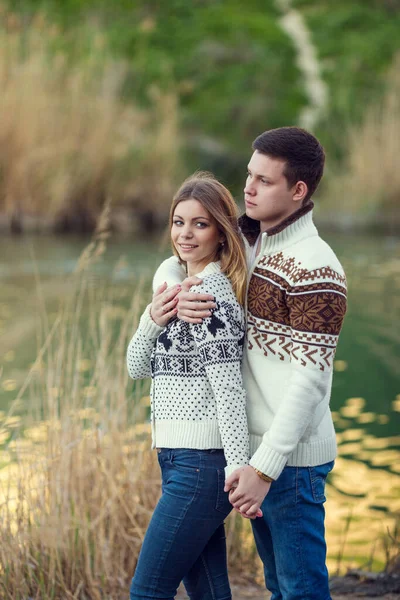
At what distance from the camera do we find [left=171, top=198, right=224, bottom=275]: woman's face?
202cm

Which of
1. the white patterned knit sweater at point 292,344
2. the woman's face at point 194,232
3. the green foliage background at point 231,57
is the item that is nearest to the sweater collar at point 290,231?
the white patterned knit sweater at point 292,344

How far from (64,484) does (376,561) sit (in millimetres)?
1220

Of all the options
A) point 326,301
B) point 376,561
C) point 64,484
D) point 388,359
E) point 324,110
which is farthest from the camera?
point 324,110

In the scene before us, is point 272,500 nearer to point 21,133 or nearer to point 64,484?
point 64,484

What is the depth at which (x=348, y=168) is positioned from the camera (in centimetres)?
1267

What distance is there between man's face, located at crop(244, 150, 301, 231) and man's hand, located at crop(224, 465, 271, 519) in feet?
1.58

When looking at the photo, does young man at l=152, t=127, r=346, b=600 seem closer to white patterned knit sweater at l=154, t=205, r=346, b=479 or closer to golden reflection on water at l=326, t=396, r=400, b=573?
white patterned knit sweater at l=154, t=205, r=346, b=479

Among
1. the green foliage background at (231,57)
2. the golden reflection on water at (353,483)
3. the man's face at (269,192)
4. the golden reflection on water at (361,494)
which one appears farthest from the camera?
the green foliage background at (231,57)

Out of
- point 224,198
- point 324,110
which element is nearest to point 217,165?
point 324,110

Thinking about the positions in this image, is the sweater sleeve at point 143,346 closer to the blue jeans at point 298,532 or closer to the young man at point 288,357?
the young man at point 288,357

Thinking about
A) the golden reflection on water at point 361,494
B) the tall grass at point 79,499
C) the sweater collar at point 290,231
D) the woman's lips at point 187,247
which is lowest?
the golden reflection on water at point 361,494

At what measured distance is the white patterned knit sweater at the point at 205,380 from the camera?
1901 mm

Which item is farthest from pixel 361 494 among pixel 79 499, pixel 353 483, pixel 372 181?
pixel 372 181

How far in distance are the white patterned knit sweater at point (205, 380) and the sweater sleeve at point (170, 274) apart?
0.08 meters
